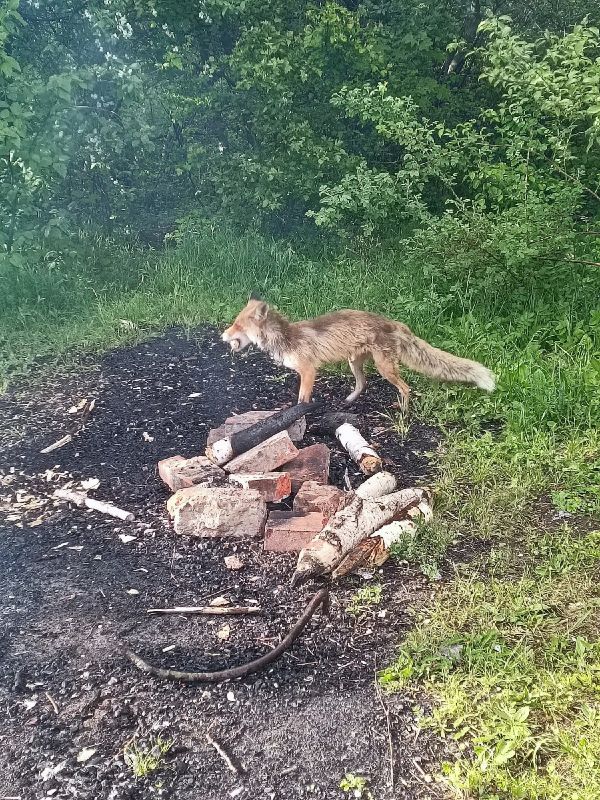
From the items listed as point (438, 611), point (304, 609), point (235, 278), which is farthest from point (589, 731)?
point (235, 278)

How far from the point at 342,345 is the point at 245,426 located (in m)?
1.16

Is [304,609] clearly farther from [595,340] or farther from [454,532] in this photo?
[595,340]

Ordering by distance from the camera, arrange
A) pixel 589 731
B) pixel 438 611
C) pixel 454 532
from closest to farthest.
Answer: pixel 589 731, pixel 438 611, pixel 454 532

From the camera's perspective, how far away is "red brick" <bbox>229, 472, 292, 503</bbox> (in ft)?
14.7

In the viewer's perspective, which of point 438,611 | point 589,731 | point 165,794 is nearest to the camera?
point 165,794

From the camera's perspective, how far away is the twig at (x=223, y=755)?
2738mm

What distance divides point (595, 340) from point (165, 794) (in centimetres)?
552

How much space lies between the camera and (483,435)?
5352mm

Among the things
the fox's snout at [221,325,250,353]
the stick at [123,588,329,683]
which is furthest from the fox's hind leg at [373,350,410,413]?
the stick at [123,588,329,683]

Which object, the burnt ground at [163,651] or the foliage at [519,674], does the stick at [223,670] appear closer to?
the burnt ground at [163,651]

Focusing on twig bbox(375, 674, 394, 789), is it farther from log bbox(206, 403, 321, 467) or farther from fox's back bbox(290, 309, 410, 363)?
fox's back bbox(290, 309, 410, 363)

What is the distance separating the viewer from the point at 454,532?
4.25 m

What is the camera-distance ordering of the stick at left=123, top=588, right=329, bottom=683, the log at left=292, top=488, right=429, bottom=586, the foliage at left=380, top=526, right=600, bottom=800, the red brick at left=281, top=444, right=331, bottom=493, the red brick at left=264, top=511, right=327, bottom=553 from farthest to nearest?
the red brick at left=281, top=444, right=331, bottom=493 < the red brick at left=264, top=511, right=327, bottom=553 < the log at left=292, top=488, right=429, bottom=586 < the stick at left=123, top=588, right=329, bottom=683 < the foliage at left=380, top=526, right=600, bottom=800

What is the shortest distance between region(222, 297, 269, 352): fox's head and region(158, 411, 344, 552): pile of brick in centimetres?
100
